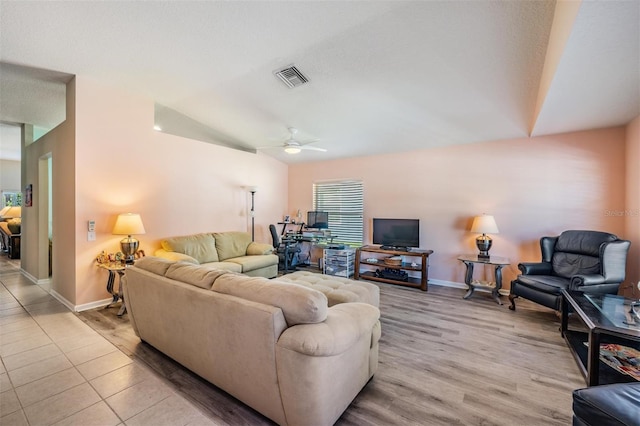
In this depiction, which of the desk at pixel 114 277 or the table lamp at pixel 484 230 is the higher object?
the table lamp at pixel 484 230


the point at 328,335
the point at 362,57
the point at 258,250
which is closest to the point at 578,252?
the point at 362,57

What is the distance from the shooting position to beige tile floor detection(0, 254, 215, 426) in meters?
1.70

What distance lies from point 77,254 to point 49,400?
2184 mm

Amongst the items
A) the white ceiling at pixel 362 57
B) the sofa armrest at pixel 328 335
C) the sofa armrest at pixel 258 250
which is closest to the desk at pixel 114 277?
the sofa armrest at pixel 258 250

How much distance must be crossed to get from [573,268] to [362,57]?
379 cm

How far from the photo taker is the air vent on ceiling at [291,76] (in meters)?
3.26

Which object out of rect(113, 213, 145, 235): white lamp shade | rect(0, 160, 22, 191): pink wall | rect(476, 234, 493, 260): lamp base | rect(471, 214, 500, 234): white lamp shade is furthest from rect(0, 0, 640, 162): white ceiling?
rect(0, 160, 22, 191): pink wall

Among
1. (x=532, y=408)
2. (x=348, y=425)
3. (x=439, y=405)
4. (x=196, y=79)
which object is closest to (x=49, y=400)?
(x=348, y=425)

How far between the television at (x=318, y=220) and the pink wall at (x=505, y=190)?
951 millimetres

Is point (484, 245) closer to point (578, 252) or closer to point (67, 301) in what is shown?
point (578, 252)

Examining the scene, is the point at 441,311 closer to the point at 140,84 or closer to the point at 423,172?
the point at 423,172

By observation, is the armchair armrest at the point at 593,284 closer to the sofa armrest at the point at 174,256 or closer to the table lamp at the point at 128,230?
the sofa armrest at the point at 174,256

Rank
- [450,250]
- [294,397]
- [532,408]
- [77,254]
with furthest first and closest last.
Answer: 1. [450,250]
2. [77,254]
3. [532,408]
4. [294,397]

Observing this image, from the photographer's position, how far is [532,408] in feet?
5.94
